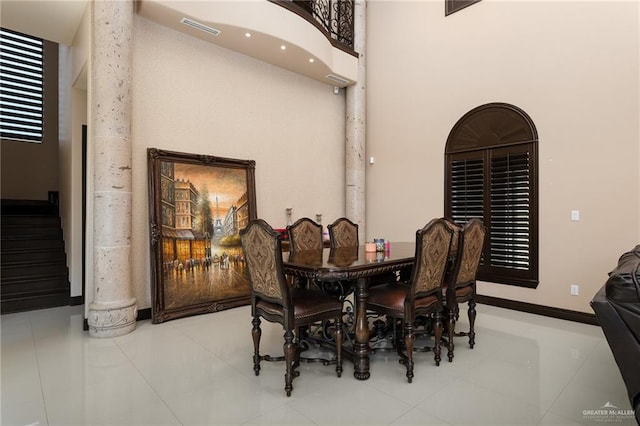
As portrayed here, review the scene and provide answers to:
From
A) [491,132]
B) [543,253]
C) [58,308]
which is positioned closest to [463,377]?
[543,253]

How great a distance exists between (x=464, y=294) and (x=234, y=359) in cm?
207

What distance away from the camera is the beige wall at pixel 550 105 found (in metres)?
3.75

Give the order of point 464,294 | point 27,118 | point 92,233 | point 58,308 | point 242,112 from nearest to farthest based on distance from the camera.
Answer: point 464,294 → point 92,233 → point 58,308 → point 242,112 → point 27,118

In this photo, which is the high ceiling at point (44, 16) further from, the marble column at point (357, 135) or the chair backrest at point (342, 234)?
the marble column at point (357, 135)

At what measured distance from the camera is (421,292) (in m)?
2.60

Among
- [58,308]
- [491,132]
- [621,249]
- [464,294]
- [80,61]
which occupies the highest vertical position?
[80,61]

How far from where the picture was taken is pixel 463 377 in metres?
2.57

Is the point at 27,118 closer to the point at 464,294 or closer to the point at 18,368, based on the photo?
the point at 18,368

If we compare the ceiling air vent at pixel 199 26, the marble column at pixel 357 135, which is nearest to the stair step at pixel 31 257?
the ceiling air vent at pixel 199 26

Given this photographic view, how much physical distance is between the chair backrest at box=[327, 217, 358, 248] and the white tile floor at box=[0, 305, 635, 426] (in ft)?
4.20

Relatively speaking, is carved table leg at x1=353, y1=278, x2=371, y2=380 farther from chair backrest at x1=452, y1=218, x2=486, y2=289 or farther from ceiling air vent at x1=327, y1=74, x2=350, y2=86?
ceiling air vent at x1=327, y1=74, x2=350, y2=86

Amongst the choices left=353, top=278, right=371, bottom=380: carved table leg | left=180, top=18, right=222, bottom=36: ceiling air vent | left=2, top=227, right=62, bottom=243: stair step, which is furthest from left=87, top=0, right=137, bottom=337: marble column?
left=2, top=227, right=62, bottom=243: stair step

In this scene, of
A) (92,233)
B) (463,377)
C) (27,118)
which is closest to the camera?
(463,377)

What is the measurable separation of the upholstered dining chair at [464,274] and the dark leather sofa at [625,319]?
1.32 m
